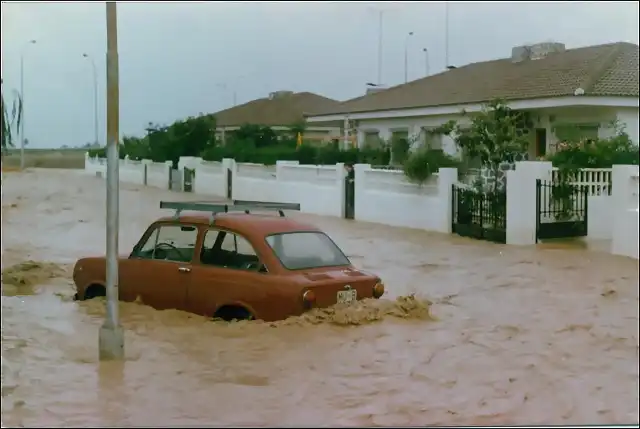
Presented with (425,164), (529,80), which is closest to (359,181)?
(425,164)

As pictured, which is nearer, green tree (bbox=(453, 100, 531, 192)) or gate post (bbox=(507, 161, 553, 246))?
gate post (bbox=(507, 161, 553, 246))

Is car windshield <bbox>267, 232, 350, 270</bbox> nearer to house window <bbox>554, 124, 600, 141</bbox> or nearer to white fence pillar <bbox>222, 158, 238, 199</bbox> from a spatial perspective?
white fence pillar <bbox>222, 158, 238, 199</bbox>

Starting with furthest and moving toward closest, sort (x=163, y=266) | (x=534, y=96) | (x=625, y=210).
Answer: (x=534, y=96)
(x=625, y=210)
(x=163, y=266)

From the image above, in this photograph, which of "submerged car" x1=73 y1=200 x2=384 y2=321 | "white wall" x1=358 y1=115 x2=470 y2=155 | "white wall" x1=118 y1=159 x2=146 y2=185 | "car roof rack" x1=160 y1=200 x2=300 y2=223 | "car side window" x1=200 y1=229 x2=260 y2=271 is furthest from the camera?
"white wall" x1=358 y1=115 x2=470 y2=155

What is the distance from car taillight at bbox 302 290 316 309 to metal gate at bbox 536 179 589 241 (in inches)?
326

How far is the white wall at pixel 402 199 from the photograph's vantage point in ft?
56.3

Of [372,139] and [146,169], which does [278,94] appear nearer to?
[146,169]

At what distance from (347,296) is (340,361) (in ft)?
2.19

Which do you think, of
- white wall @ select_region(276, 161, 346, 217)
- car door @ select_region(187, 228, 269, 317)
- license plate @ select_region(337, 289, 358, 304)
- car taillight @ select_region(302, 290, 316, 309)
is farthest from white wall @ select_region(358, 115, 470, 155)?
car taillight @ select_region(302, 290, 316, 309)

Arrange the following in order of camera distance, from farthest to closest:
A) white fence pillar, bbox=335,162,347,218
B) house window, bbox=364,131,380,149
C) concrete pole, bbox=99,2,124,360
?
house window, bbox=364,131,380,149 < white fence pillar, bbox=335,162,347,218 < concrete pole, bbox=99,2,124,360

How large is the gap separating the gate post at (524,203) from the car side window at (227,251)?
7945mm

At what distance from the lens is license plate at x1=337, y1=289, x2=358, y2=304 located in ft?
27.3

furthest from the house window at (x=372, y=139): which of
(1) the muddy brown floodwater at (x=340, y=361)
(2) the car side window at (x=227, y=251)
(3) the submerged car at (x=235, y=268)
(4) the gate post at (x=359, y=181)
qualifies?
(2) the car side window at (x=227, y=251)

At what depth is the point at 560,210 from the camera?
15.5 metres
